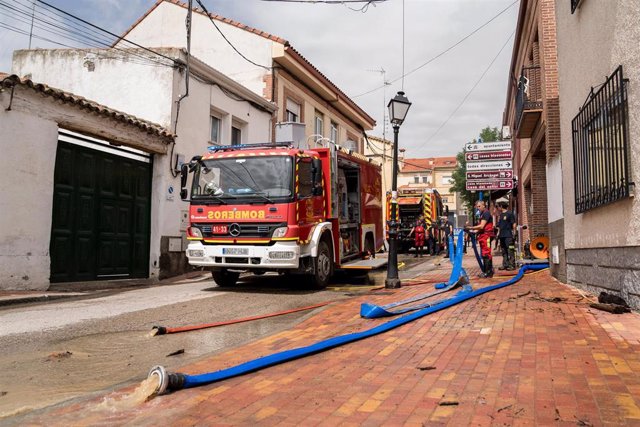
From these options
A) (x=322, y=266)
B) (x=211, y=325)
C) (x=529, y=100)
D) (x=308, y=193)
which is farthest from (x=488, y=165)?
(x=211, y=325)

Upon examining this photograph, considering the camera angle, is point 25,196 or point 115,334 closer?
point 115,334

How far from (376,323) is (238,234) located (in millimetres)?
4018

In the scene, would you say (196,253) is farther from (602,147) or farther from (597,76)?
(597,76)

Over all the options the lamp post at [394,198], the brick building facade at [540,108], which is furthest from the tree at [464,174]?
the lamp post at [394,198]

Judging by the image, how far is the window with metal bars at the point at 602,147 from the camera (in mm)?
5441

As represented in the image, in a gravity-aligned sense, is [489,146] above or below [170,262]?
above

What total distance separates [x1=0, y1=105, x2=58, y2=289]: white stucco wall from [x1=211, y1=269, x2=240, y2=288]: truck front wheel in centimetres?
315

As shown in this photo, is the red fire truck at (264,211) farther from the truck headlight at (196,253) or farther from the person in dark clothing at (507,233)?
the person in dark clothing at (507,233)

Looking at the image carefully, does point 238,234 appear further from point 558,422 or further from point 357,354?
point 558,422

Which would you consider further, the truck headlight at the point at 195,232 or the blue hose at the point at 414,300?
the truck headlight at the point at 195,232

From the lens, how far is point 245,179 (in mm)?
9117

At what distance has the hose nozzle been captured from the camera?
3316mm

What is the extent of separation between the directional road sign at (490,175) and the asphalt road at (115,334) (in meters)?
7.02

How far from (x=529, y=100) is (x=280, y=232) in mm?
8259
